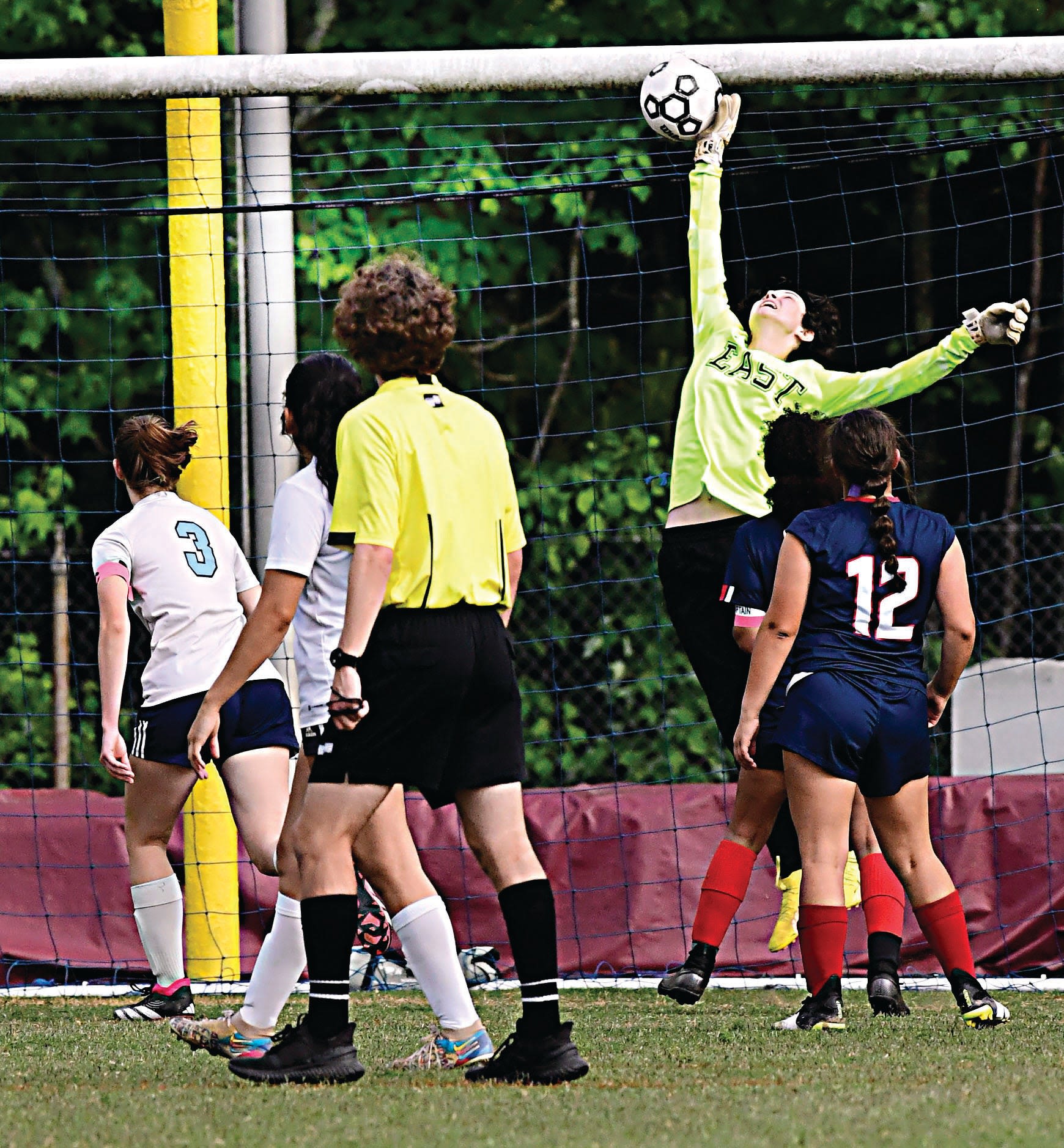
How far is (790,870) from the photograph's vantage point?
5.60 metres

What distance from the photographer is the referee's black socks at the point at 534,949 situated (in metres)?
3.62

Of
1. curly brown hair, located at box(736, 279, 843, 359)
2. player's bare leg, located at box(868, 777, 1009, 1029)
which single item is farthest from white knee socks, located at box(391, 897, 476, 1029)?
curly brown hair, located at box(736, 279, 843, 359)

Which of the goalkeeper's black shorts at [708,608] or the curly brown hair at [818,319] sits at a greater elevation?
the curly brown hair at [818,319]

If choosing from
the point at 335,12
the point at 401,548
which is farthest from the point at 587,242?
the point at 401,548

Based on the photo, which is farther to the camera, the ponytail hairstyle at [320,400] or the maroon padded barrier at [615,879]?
the maroon padded barrier at [615,879]

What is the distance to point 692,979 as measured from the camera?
4.91 metres

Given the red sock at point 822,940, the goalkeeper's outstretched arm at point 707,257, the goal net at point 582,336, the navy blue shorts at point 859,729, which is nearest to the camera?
the navy blue shorts at point 859,729

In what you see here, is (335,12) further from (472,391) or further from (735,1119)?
(735,1119)

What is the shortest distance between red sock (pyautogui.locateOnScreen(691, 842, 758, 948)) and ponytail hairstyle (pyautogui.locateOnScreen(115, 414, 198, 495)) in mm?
2167

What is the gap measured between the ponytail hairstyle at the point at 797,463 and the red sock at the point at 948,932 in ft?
3.89

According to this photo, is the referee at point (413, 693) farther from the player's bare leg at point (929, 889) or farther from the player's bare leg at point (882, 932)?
the player's bare leg at point (882, 932)

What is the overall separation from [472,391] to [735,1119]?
27.2ft

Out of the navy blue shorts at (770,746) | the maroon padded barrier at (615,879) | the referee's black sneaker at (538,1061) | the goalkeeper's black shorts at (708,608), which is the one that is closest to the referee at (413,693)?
the referee's black sneaker at (538,1061)

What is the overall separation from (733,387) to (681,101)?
1087 mm
